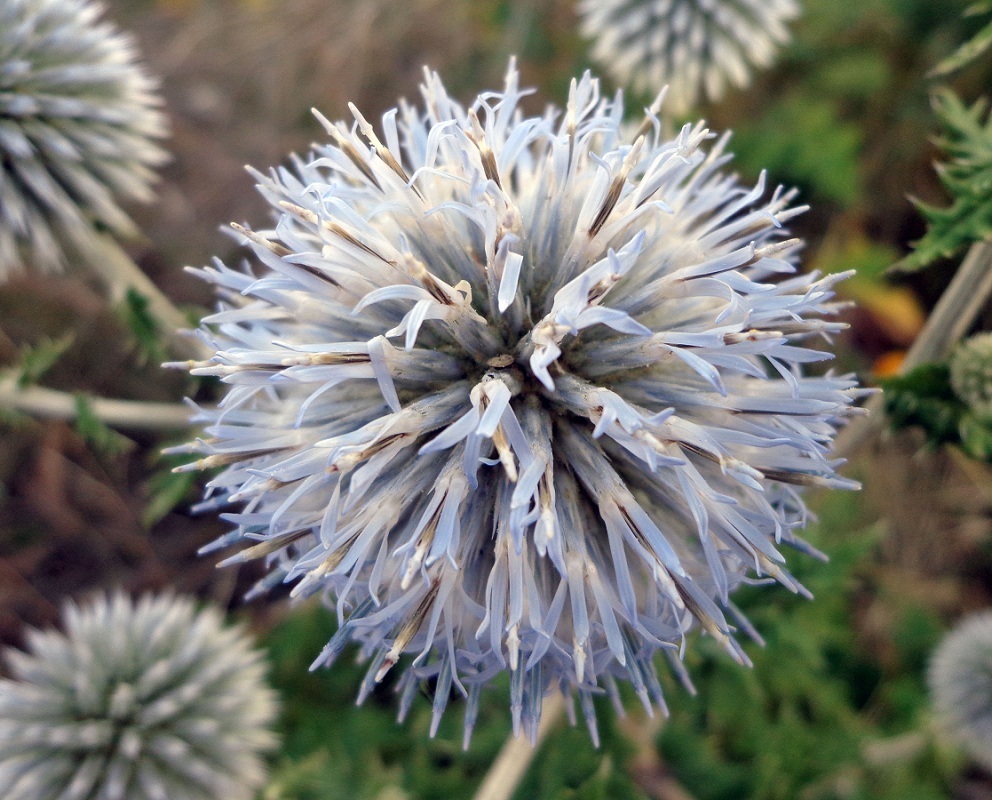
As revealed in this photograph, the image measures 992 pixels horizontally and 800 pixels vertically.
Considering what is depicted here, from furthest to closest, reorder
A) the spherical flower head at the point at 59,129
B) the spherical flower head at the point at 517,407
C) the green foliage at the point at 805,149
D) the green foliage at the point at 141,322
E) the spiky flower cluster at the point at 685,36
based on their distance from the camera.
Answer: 1. the green foliage at the point at 805,149
2. the spiky flower cluster at the point at 685,36
3. the spherical flower head at the point at 59,129
4. the green foliage at the point at 141,322
5. the spherical flower head at the point at 517,407

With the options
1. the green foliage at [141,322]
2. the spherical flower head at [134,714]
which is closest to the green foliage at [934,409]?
the green foliage at [141,322]

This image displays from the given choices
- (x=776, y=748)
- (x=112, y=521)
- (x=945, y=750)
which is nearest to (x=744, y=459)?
(x=776, y=748)

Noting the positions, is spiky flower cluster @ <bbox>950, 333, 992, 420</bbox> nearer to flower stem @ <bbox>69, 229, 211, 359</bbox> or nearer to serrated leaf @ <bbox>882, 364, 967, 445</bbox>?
serrated leaf @ <bbox>882, 364, 967, 445</bbox>

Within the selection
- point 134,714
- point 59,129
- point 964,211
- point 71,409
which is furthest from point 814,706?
point 59,129

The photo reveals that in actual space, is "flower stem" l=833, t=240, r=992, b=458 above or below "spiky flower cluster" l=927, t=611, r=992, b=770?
above

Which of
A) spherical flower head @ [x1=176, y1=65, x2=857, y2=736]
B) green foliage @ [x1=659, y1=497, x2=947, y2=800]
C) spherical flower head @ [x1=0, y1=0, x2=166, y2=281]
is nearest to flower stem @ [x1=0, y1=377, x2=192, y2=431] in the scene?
spherical flower head @ [x1=0, y1=0, x2=166, y2=281]

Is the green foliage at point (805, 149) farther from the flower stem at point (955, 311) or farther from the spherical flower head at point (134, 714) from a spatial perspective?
the spherical flower head at point (134, 714)

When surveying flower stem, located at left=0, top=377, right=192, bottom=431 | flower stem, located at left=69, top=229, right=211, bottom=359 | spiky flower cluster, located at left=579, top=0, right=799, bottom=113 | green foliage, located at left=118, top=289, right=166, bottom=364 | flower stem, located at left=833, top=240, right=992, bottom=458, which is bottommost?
flower stem, located at left=833, top=240, right=992, bottom=458
